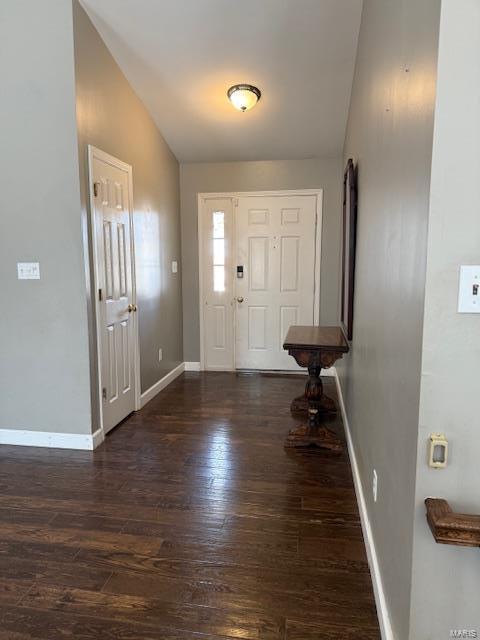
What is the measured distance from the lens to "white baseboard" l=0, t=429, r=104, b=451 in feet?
9.60

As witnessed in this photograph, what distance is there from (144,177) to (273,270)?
1.78 meters

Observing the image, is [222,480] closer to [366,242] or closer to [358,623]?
[358,623]

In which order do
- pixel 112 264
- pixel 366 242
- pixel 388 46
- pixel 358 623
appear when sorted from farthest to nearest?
1. pixel 112 264
2. pixel 366 242
3. pixel 388 46
4. pixel 358 623

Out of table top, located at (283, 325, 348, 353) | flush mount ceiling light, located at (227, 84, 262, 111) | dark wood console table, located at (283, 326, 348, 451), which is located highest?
flush mount ceiling light, located at (227, 84, 262, 111)

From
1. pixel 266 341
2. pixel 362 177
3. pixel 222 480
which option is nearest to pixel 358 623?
pixel 222 480

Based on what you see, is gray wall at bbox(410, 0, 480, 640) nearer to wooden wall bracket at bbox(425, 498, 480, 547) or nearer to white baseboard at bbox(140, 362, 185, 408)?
wooden wall bracket at bbox(425, 498, 480, 547)

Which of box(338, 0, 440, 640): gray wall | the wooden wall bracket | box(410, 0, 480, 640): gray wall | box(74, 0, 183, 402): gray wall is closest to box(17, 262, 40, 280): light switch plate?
box(74, 0, 183, 402): gray wall

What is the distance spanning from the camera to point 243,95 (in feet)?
11.1

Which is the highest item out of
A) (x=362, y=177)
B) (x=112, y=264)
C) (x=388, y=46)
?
(x=388, y=46)

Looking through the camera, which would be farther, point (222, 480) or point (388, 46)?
point (222, 480)

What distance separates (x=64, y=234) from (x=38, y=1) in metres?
1.44

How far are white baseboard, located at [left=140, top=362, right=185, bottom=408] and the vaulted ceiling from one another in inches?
98.9

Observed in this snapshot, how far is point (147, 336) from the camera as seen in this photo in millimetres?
3922

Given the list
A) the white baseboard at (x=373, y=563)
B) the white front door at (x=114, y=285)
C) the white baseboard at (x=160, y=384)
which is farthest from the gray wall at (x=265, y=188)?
the white baseboard at (x=373, y=563)
